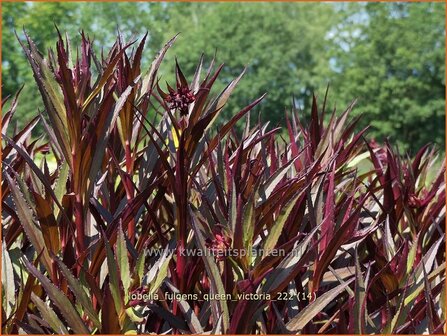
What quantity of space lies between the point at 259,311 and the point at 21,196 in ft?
1.76

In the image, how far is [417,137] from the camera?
30.2m

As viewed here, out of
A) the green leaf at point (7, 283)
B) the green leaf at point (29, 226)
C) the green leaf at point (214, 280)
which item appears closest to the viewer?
the green leaf at point (214, 280)

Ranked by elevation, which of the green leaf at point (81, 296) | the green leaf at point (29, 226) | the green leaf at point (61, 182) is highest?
the green leaf at point (61, 182)

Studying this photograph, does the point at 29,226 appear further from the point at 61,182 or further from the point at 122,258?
the point at 122,258

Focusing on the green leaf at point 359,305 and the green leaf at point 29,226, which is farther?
the green leaf at point 29,226

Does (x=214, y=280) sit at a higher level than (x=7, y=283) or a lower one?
higher

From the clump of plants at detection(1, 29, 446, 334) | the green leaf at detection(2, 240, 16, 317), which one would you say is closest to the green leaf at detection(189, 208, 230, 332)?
the clump of plants at detection(1, 29, 446, 334)

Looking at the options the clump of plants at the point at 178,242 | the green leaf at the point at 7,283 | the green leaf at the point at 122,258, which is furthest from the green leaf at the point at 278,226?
the green leaf at the point at 7,283

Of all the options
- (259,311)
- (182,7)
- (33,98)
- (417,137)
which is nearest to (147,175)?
(259,311)

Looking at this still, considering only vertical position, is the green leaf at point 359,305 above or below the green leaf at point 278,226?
below

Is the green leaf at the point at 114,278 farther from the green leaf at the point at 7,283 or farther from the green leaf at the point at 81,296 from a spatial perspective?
the green leaf at the point at 7,283

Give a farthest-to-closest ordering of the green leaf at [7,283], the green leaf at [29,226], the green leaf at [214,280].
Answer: the green leaf at [7,283]
the green leaf at [29,226]
the green leaf at [214,280]

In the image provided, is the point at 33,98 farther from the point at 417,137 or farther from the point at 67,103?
the point at 67,103

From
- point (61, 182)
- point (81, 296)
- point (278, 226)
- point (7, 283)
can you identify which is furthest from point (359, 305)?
point (7, 283)
